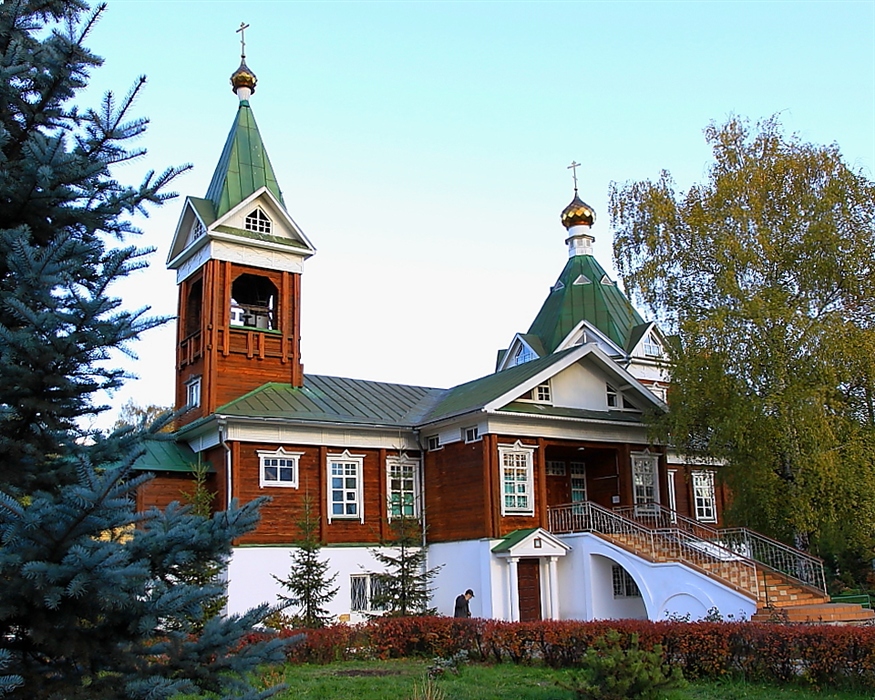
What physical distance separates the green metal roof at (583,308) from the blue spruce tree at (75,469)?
3200 centimetres

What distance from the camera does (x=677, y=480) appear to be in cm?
2938

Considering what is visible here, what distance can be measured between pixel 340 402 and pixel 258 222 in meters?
5.60

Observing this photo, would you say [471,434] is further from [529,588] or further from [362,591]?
[362,591]

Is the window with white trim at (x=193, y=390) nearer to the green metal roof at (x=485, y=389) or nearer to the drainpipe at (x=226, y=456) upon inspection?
the drainpipe at (x=226, y=456)

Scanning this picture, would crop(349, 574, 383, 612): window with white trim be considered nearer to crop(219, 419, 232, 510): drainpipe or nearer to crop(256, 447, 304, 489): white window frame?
crop(256, 447, 304, 489): white window frame

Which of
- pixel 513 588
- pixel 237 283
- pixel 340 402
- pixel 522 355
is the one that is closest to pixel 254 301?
pixel 237 283

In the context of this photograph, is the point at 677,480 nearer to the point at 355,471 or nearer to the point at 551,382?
the point at 551,382

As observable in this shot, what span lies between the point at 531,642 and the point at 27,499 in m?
10.9

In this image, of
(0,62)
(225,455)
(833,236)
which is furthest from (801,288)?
(0,62)

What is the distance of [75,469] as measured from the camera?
5.07 metres

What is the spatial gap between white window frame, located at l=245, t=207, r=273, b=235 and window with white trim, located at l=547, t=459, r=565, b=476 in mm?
10347

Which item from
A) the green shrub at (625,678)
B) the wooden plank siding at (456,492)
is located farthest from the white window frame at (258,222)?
the green shrub at (625,678)

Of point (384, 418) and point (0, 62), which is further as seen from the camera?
point (384, 418)

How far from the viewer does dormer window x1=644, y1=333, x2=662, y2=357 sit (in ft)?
Answer: 125
